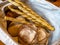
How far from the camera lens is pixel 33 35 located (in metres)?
0.67

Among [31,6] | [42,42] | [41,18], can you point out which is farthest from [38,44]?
[31,6]

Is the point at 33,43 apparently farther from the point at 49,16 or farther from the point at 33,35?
the point at 49,16

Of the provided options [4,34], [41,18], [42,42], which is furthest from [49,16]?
[4,34]

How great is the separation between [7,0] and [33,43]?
0.32 meters

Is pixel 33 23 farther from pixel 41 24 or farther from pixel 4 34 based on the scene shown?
pixel 4 34

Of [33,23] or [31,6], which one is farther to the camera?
[31,6]

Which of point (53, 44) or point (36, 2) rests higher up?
point (36, 2)

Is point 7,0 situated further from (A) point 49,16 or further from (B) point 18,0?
(A) point 49,16

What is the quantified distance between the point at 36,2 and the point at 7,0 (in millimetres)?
172

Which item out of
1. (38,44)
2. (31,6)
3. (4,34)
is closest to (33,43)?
(38,44)

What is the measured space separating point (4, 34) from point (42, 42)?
7.2 inches

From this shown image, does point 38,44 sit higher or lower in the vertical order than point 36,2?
lower

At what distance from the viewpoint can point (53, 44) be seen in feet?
2.37

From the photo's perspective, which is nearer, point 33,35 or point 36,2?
point 33,35
